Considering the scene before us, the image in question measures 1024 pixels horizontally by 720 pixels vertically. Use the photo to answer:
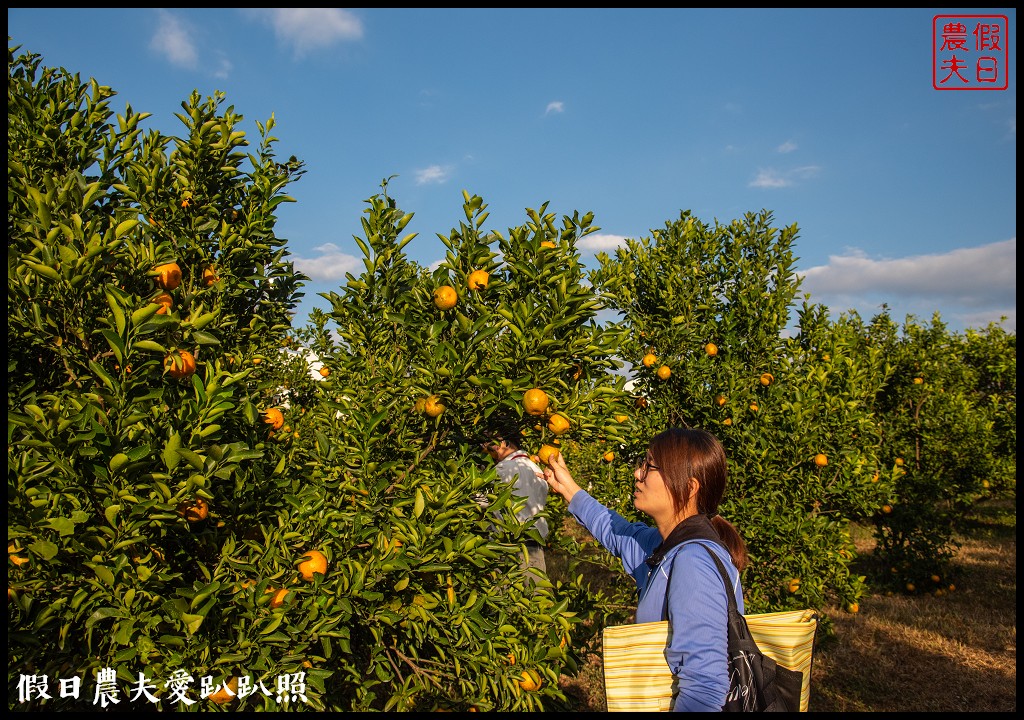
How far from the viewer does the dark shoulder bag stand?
1523 millimetres

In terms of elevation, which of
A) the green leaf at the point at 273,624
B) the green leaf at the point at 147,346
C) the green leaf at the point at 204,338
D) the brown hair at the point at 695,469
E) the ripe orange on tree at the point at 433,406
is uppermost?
the green leaf at the point at 204,338

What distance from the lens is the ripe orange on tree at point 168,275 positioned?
184cm

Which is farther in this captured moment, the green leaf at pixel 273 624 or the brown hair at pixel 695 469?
the brown hair at pixel 695 469

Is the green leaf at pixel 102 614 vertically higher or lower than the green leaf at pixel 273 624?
higher

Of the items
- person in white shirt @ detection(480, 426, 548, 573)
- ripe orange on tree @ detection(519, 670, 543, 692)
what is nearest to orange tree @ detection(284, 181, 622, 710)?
ripe orange on tree @ detection(519, 670, 543, 692)

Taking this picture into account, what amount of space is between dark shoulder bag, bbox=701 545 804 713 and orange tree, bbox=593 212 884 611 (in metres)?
2.75

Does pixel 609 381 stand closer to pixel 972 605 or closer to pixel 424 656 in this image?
pixel 424 656

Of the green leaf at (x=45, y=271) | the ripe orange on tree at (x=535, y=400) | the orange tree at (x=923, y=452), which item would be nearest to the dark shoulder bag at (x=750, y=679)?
the ripe orange on tree at (x=535, y=400)

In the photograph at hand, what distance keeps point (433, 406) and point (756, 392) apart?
11.0 ft

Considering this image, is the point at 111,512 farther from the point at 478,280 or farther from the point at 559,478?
the point at 559,478

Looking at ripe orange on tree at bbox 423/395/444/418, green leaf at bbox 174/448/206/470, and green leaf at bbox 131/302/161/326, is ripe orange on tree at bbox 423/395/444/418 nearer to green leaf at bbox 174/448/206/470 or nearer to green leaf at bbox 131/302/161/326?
green leaf at bbox 174/448/206/470

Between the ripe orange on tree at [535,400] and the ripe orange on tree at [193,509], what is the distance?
3.23 ft

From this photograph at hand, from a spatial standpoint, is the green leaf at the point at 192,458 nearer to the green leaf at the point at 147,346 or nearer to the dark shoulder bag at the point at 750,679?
the green leaf at the point at 147,346

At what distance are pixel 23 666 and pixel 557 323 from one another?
1.70 meters
